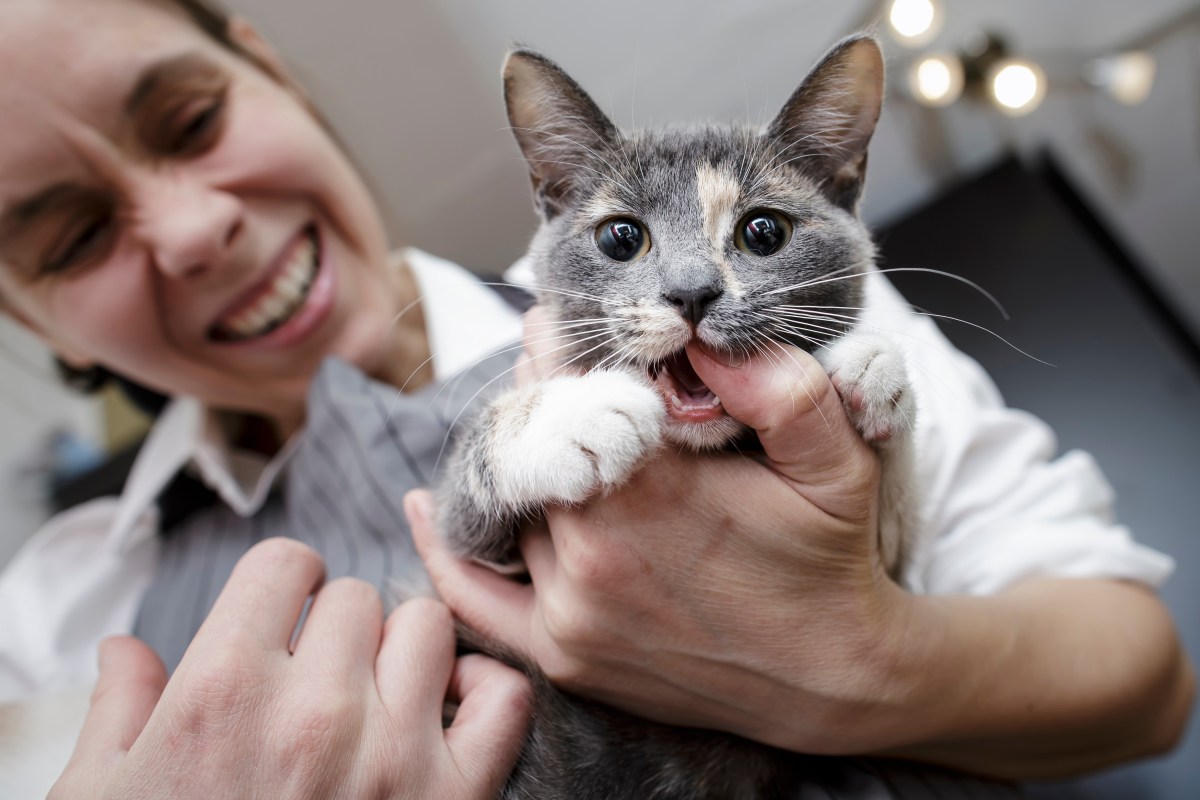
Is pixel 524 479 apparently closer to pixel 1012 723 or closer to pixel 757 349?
pixel 757 349

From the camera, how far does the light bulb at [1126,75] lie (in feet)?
7.82

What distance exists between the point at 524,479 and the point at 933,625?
1.99ft

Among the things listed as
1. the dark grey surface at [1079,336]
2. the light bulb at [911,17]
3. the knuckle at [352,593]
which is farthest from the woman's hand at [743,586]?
the light bulb at [911,17]

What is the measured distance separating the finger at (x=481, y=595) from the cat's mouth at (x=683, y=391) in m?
0.37

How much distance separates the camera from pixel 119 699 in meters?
0.85

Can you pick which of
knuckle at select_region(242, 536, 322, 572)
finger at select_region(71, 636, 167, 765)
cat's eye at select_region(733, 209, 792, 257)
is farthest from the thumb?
finger at select_region(71, 636, 167, 765)

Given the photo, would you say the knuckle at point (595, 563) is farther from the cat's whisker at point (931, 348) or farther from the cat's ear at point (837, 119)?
the cat's ear at point (837, 119)

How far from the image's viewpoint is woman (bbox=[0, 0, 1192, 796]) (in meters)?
0.77

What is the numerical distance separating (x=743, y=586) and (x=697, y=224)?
18.2 inches

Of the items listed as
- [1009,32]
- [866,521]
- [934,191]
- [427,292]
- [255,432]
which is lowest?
[255,432]

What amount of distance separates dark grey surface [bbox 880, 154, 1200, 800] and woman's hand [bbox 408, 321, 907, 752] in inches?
53.0

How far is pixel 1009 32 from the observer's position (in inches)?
95.3

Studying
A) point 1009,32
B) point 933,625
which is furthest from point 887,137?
point 933,625

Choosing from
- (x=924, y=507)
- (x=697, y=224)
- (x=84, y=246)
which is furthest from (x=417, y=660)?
(x=84, y=246)
